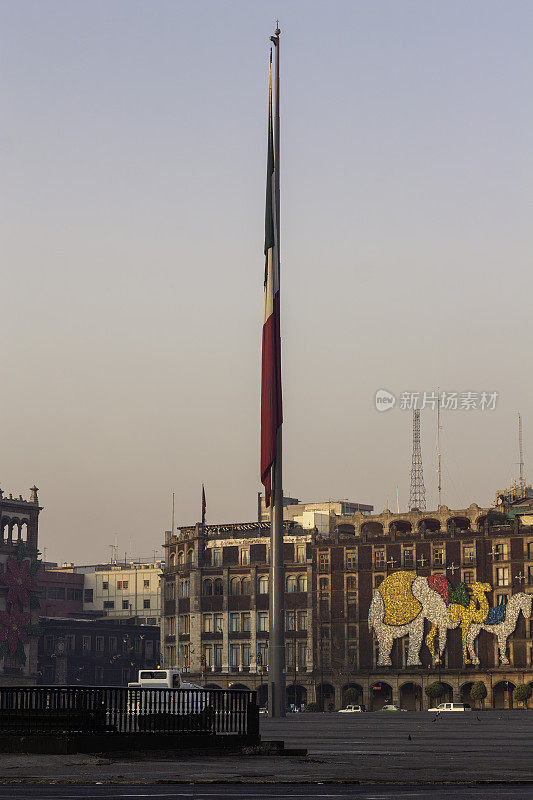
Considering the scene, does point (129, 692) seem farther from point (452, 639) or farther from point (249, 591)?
point (249, 591)

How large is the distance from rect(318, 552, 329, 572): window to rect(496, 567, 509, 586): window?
24.4 meters

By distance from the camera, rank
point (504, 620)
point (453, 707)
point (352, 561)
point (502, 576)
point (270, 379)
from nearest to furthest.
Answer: point (270, 379)
point (453, 707)
point (504, 620)
point (502, 576)
point (352, 561)

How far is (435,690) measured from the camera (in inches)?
6220

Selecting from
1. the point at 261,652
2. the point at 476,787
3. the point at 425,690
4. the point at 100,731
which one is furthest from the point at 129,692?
the point at 261,652

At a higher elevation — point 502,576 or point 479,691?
point 502,576

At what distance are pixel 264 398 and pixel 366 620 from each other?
377 ft

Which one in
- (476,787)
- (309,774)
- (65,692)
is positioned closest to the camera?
(476,787)

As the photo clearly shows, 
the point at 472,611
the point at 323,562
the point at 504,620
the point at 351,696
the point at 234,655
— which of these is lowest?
the point at 351,696

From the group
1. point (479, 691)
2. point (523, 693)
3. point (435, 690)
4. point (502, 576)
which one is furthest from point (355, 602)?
point (523, 693)

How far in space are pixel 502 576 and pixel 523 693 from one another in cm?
1537

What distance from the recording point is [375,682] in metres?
166

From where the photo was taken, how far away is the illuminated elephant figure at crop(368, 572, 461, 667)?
163 m

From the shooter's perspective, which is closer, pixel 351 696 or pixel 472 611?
pixel 472 611

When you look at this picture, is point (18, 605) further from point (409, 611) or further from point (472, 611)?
point (472, 611)
